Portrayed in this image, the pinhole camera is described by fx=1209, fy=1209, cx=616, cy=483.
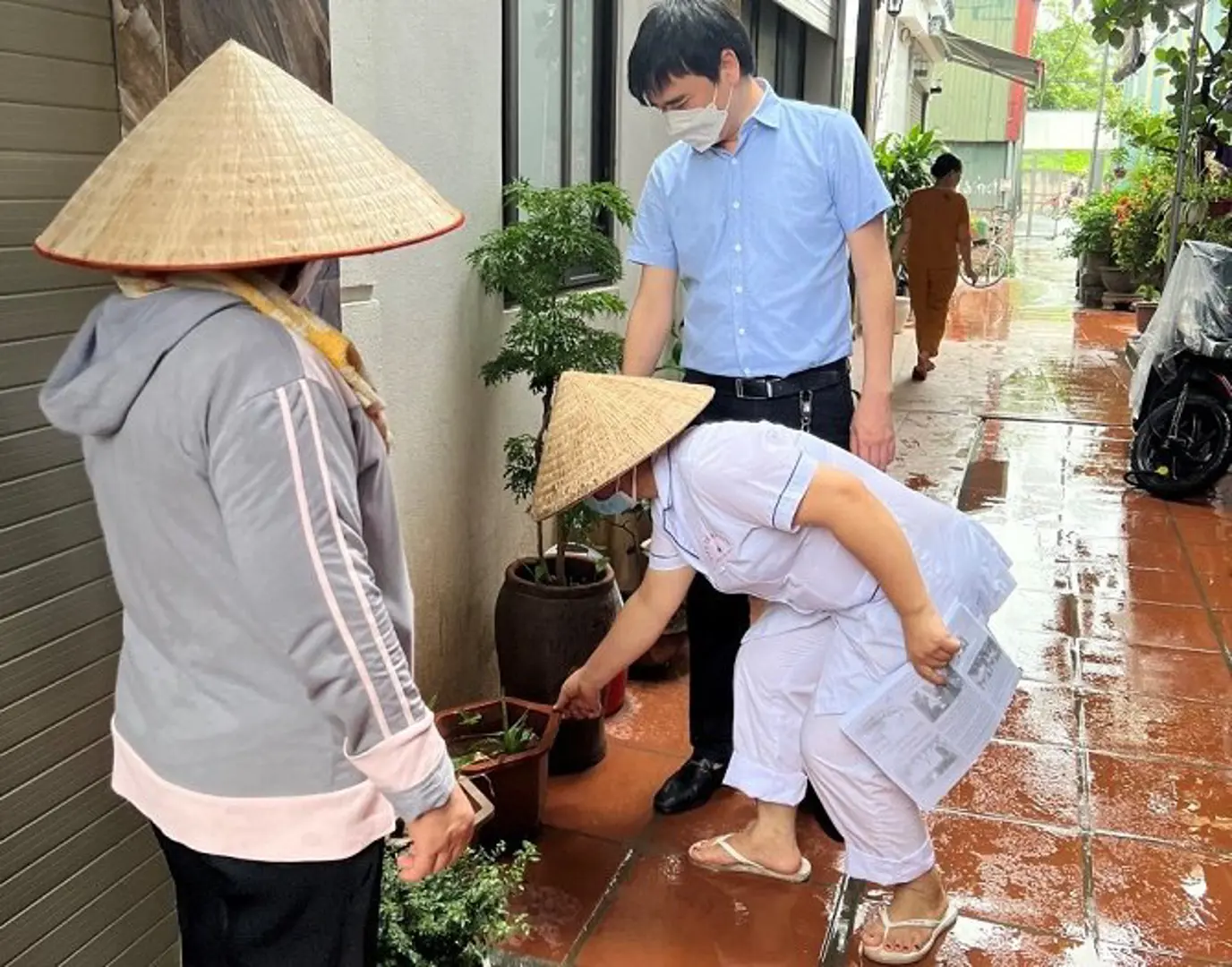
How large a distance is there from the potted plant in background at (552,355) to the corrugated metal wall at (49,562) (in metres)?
1.42

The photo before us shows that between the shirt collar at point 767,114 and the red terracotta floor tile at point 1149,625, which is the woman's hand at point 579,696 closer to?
the shirt collar at point 767,114

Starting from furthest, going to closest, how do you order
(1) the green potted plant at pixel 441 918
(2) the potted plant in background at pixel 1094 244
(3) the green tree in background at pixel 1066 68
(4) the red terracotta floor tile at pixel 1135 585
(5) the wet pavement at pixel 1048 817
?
1. (3) the green tree in background at pixel 1066 68
2. (2) the potted plant in background at pixel 1094 244
3. (4) the red terracotta floor tile at pixel 1135 585
4. (5) the wet pavement at pixel 1048 817
5. (1) the green potted plant at pixel 441 918

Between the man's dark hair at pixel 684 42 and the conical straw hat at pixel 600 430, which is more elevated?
the man's dark hair at pixel 684 42

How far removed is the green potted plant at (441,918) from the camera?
2.00 metres

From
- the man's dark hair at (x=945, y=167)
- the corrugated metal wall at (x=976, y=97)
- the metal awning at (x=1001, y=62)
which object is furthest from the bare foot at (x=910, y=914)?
the corrugated metal wall at (x=976, y=97)

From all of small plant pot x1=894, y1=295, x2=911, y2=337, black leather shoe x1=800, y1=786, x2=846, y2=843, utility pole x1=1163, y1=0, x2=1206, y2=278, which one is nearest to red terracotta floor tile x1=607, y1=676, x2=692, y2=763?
black leather shoe x1=800, y1=786, x2=846, y2=843

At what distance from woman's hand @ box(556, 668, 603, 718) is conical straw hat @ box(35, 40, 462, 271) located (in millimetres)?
1280

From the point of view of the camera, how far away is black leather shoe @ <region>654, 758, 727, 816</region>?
10.2ft

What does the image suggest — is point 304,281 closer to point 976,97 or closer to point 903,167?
point 903,167

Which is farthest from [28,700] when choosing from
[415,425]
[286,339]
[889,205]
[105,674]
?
[889,205]

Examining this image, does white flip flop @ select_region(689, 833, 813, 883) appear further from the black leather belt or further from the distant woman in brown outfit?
the distant woman in brown outfit

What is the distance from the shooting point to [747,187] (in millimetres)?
2832

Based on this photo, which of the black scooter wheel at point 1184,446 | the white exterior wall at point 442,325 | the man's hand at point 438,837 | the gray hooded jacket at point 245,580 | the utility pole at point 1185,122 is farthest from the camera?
the utility pole at point 1185,122

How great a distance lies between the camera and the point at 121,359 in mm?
1315
